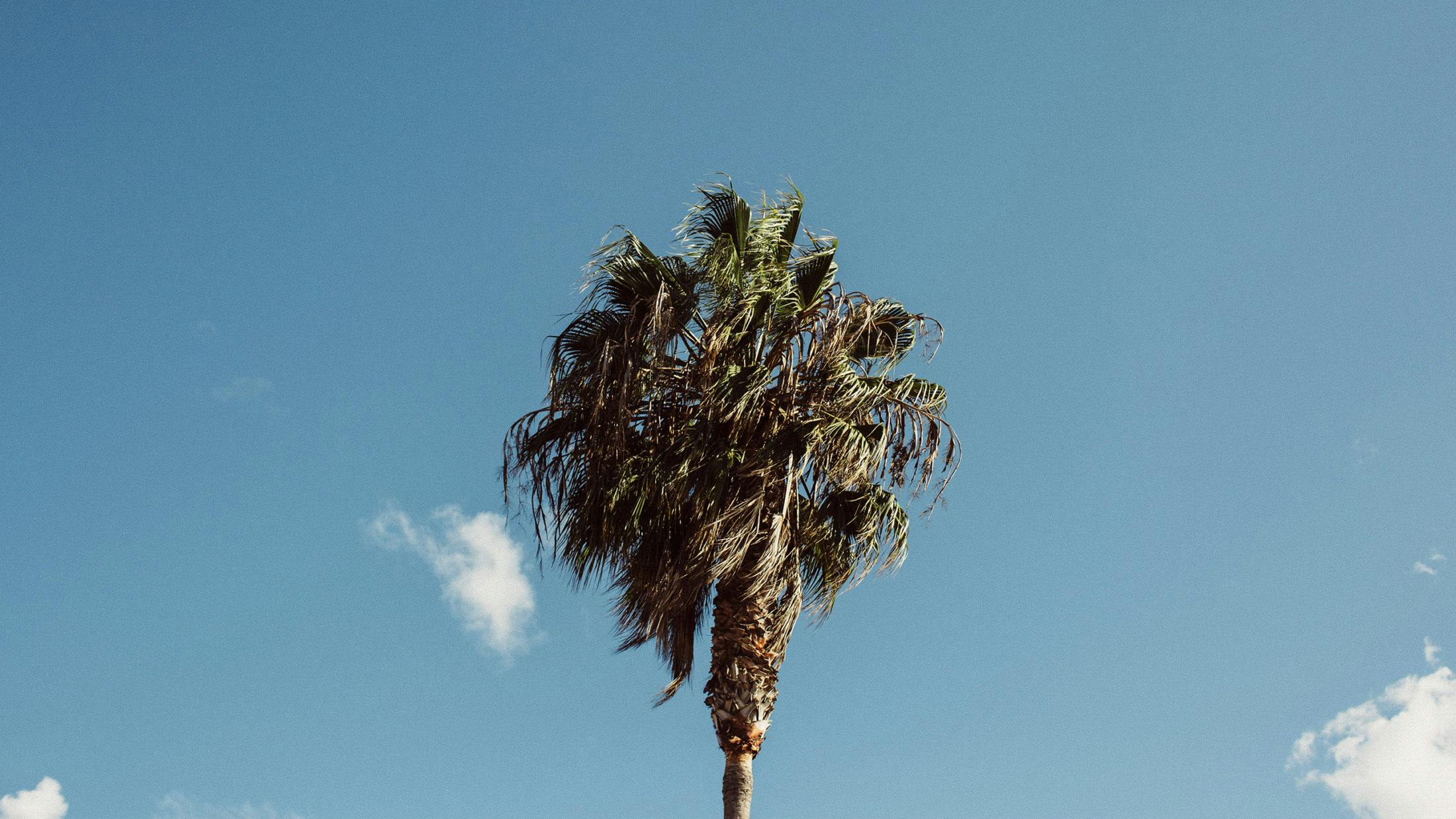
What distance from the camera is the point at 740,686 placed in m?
10.0

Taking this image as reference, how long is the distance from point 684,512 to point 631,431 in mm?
968

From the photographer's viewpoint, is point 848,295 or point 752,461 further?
point 848,295

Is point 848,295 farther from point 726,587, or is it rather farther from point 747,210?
point 726,587

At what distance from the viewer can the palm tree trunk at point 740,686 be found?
9.88 metres

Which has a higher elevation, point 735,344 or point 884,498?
point 735,344

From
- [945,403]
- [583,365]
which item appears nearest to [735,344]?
[583,365]

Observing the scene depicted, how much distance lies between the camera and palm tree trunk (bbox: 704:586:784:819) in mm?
9883

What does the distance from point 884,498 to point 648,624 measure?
2.53 m

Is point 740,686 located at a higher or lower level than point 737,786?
higher

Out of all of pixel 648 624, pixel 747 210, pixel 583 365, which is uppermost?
pixel 747 210

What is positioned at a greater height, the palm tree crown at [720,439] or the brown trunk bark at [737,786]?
the palm tree crown at [720,439]

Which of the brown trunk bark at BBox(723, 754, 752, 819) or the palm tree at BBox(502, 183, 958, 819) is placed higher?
Result: the palm tree at BBox(502, 183, 958, 819)

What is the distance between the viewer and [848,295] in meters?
11.3

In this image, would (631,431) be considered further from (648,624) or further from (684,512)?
(648,624)
